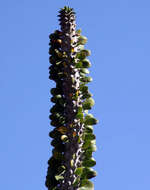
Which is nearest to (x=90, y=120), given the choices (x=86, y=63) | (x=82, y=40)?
(x=86, y=63)

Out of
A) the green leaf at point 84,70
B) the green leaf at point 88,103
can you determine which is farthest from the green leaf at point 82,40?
the green leaf at point 88,103

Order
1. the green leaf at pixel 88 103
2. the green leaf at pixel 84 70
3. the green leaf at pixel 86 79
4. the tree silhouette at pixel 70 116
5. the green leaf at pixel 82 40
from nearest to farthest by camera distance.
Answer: the tree silhouette at pixel 70 116 → the green leaf at pixel 88 103 → the green leaf at pixel 86 79 → the green leaf at pixel 84 70 → the green leaf at pixel 82 40

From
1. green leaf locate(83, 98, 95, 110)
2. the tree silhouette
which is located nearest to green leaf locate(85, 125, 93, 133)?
the tree silhouette

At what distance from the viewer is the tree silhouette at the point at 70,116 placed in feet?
22.4

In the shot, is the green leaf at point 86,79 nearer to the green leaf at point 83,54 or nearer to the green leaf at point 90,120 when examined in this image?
the green leaf at point 83,54

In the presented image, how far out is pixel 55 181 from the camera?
→ 7008 mm

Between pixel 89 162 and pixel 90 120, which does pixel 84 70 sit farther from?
pixel 89 162

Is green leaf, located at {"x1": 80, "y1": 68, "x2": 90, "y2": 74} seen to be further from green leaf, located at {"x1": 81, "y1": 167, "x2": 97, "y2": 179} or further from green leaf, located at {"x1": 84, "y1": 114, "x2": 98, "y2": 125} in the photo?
green leaf, located at {"x1": 81, "y1": 167, "x2": 97, "y2": 179}

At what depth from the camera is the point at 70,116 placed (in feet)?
23.0

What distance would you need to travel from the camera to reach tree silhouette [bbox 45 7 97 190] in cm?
683

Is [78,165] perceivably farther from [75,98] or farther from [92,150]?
[75,98]

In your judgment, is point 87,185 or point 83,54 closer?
point 87,185

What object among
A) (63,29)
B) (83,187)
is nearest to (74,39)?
(63,29)

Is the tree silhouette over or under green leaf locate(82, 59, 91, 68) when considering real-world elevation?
under
